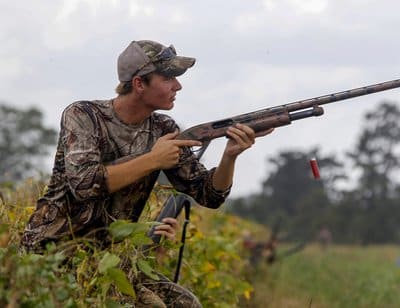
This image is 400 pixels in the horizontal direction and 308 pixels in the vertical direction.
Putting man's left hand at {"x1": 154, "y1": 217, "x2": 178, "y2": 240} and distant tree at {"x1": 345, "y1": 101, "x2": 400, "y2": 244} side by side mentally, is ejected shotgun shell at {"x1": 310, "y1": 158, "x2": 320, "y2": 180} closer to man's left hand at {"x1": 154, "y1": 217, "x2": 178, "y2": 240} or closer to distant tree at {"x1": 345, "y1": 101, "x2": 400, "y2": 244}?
man's left hand at {"x1": 154, "y1": 217, "x2": 178, "y2": 240}

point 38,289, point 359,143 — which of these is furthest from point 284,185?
point 38,289

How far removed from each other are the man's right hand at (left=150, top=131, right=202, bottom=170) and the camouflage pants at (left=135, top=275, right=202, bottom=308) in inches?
29.3

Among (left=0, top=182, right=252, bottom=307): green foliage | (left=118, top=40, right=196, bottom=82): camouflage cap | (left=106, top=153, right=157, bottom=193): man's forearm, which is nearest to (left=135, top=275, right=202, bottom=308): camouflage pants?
(left=0, top=182, right=252, bottom=307): green foliage

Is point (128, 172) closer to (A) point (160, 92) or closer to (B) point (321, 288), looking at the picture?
(A) point (160, 92)

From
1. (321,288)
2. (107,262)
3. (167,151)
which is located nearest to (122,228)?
(107,262)

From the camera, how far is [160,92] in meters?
5.97

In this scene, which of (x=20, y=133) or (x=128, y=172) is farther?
(x=20, y=133)

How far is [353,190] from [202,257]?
60.8 metres

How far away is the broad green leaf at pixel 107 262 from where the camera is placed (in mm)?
4824

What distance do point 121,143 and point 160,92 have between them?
335mm

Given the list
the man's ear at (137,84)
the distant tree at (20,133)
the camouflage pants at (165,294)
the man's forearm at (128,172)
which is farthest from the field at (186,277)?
the distant tree at (20,133)

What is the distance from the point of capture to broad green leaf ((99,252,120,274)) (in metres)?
4.82

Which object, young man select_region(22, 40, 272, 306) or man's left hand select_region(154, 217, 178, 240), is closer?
young man select_region(22, 40, 272, 306)

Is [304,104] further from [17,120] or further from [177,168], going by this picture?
[17,120]
